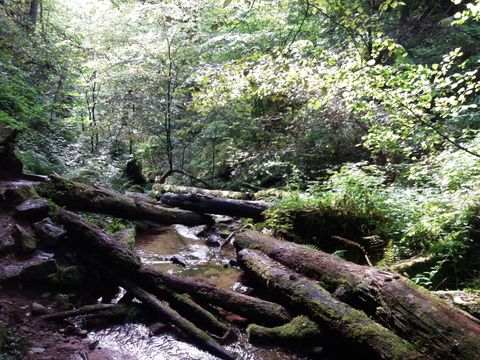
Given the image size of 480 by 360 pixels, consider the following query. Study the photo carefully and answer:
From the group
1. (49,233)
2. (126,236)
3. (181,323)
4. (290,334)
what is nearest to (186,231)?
(126,236)

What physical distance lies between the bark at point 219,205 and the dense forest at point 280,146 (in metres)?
0.04

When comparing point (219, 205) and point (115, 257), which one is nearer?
point (115, 257)

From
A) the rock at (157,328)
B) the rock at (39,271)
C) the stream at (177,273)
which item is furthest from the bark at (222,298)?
the rock at (39,271)

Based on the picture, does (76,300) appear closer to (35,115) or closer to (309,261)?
(309,261)

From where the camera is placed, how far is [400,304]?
157 inches

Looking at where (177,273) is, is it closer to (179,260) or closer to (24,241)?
(179,260)

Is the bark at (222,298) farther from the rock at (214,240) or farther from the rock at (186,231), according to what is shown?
the rock at (186,231)

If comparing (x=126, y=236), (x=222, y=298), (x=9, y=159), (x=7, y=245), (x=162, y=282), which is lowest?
(x=222, y=298)

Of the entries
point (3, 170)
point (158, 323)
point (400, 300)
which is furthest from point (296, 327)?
point (3, 170)

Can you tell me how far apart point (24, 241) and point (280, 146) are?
8.71m

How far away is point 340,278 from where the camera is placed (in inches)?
190

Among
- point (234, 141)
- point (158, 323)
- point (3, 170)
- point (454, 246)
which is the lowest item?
point (158, 323)

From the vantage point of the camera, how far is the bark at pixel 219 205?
8781 mm

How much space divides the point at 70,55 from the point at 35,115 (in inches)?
121
